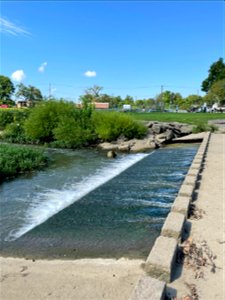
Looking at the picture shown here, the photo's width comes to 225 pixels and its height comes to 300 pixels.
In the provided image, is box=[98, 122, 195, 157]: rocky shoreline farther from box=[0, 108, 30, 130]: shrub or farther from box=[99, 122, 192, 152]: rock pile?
box=[0, 108, 30, 130]: shrub

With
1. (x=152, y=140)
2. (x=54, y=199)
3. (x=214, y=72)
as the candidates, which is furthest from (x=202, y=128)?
(x=214, y=72)

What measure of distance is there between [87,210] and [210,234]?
291cm

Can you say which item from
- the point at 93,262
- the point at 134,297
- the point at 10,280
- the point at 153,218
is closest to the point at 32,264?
the point at 10,280

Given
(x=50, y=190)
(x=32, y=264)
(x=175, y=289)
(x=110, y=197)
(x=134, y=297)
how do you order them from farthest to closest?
(x=50, y=190), (x=110, y=197), (x=32, y=264), (x=175, y=289), (x=134, y=297)

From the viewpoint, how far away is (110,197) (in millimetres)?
7918

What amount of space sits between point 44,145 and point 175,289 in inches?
691

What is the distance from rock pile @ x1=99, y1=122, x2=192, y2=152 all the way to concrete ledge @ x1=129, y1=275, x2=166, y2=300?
1494cm

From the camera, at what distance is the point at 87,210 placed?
22.9 feet

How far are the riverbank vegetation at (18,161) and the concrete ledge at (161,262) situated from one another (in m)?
7.76

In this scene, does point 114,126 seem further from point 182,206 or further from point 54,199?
point 182,206

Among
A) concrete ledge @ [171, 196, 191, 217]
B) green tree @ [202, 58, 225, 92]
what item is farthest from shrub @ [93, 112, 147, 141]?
Answer: green tree @ [202, 58, 225, 92]

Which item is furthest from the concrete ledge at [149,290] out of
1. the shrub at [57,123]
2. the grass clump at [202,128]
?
the grass clump at [202,128]

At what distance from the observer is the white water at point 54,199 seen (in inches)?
251

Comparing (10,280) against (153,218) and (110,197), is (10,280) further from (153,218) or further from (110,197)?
(110,197)
